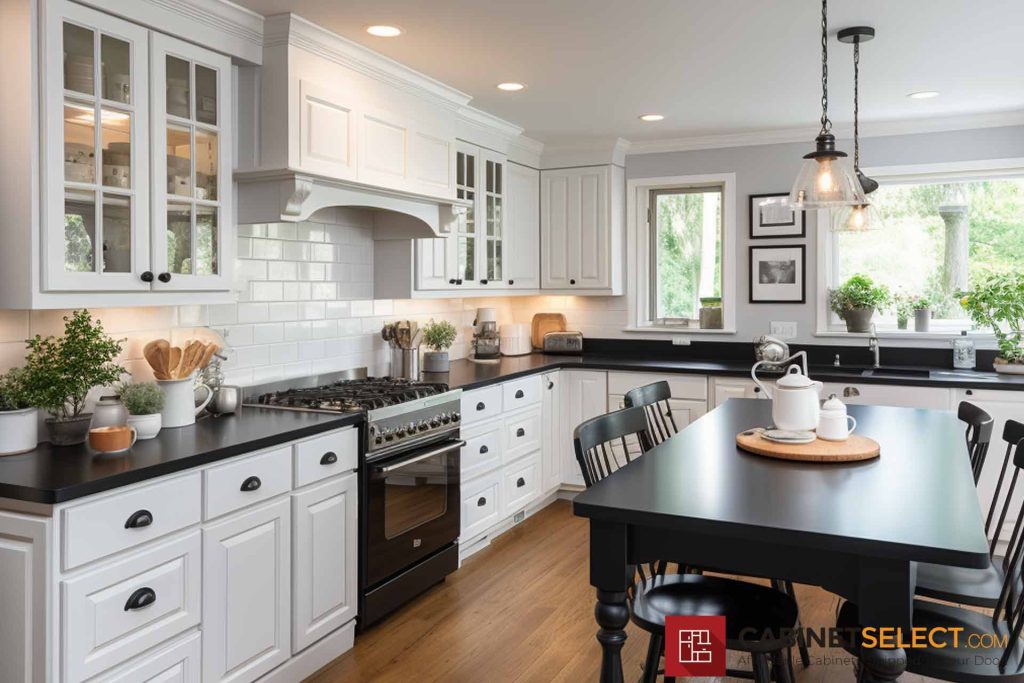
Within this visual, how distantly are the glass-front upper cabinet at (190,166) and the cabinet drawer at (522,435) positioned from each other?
6.65ft

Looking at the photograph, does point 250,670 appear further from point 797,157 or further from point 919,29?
point 797,157

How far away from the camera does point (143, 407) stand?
2.64m

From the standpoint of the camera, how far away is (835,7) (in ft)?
9.77

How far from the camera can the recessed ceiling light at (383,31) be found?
321 centimetres

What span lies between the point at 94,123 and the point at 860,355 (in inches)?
176

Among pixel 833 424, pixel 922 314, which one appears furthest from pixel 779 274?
pixel 833 424

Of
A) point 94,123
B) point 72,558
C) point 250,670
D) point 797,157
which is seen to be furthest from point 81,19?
point 797,157

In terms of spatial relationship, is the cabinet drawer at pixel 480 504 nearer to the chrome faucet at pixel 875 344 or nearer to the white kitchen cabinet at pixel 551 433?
the white kitchen cabinet at pixel 551 433

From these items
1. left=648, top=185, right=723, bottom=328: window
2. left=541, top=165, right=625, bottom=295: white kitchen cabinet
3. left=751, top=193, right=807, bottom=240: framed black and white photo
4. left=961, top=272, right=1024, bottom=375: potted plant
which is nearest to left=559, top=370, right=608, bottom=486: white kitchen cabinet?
left=541, top=165, right=625, bottom=295: white kitchen cabinet

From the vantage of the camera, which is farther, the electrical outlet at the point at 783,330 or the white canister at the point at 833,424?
the electrical outlet at the point at 783,330

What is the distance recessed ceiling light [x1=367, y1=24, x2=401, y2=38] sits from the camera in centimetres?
321

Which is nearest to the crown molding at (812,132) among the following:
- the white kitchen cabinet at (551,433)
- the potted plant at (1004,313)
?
the potted plant at (1004,313)

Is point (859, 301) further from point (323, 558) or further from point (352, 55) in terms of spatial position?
point (323, 558)

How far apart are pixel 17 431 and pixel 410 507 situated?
1600 mm
